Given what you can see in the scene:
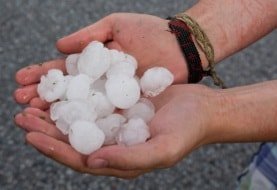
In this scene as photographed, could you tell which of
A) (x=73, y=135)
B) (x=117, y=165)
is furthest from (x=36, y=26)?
(x=117, y=165)

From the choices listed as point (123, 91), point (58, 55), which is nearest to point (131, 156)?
point (123, 91)

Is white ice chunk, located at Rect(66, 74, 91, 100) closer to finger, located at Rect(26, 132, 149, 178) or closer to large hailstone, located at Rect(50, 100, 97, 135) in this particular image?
large hailstone, located at Rect(50, 100, 97, 135)

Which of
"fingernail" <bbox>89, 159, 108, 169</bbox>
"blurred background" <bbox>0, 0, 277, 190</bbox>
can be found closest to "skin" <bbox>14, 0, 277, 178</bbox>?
"fingernail" <bbox>89, 159, 108, 169</bbox>

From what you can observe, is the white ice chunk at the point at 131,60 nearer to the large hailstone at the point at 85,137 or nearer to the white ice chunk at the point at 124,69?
the white ice chunk at the point at 124,69

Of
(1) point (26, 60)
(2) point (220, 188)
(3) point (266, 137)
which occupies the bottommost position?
(2) point (220, 188)

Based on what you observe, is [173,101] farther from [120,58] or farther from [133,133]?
[120,58]

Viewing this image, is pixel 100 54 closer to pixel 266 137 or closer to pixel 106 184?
pixel 266 137
